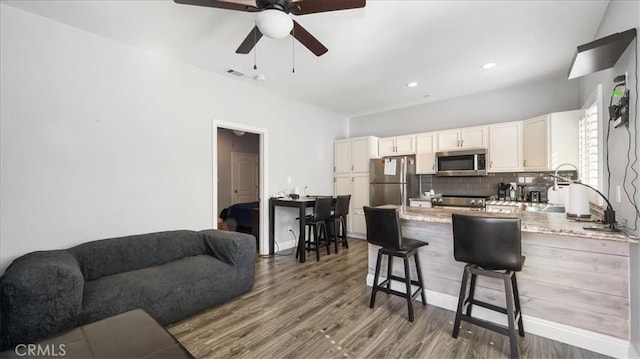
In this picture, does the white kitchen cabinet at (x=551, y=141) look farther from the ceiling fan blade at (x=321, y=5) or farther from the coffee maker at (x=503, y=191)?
the ceiling fan blade at (x=321, y=5)

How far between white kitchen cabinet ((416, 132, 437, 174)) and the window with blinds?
191cm

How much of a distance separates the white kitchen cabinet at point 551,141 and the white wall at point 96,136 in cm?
435

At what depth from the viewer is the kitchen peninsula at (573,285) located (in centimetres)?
185

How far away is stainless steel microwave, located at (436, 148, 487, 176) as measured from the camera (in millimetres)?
4355

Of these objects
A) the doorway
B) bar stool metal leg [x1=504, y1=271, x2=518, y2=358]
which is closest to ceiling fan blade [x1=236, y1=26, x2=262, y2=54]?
bar stool metal leg [x1=504, y1=271, x2=518, y2=358]

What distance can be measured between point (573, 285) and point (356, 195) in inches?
149

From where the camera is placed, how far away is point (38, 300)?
176 cm

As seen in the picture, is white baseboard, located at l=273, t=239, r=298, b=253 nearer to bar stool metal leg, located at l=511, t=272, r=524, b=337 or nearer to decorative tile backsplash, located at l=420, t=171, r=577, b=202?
decorative tile backsplash, located at l=420, t=171, r=577, b=202

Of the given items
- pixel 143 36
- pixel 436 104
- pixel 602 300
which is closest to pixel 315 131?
pixel 436 104

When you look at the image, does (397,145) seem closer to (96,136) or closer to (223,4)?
(223,4)

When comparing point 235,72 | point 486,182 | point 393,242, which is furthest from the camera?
point 486,182

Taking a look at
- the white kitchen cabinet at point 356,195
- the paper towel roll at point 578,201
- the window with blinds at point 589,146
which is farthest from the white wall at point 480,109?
the paper towel roll at point 578,201

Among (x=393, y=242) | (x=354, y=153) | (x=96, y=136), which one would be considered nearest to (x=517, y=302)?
(x=393, y=242)

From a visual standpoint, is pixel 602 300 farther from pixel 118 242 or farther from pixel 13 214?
pixel 13 214
